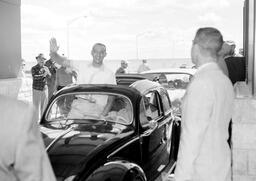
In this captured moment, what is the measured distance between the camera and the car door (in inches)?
204

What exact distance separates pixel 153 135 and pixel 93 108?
34.7 inches

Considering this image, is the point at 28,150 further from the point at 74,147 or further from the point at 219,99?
the point at 74,147

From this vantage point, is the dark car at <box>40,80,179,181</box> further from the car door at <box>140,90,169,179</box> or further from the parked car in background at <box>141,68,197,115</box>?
the parked car in background at <box>141,68,197,115</box>

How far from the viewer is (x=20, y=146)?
138 cm

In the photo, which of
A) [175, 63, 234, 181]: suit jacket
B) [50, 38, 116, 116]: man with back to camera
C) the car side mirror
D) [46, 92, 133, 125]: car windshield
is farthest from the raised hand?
[175, 63, 234, 181]: suit jacket

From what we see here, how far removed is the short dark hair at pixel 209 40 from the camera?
286cm

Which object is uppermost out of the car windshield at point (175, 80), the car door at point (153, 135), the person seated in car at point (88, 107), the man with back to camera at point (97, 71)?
the man with back to camera at point (97, 71)

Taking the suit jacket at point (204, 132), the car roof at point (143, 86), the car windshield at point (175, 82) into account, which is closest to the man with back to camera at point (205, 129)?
the suit jacket at point (204, 132)

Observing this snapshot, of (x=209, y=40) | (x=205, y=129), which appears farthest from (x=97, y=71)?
(x=205, y=129)

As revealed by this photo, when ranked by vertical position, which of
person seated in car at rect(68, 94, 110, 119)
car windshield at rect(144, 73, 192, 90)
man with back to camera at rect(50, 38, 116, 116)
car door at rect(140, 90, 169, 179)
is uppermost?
man with back to camera at rect(50, 38, 116, 116)

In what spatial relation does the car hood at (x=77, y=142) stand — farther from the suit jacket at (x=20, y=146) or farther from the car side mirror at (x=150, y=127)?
the suit jacket at (x=20, y=146)

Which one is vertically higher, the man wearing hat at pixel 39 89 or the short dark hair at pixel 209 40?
the short dark hair at pixel 209 40

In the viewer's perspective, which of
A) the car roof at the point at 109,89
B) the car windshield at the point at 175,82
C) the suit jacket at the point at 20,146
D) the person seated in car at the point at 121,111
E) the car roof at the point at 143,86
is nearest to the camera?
the suit jacket at the point at 20,146

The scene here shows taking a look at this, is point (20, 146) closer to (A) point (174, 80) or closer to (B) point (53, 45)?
(B) point (53, 45)
